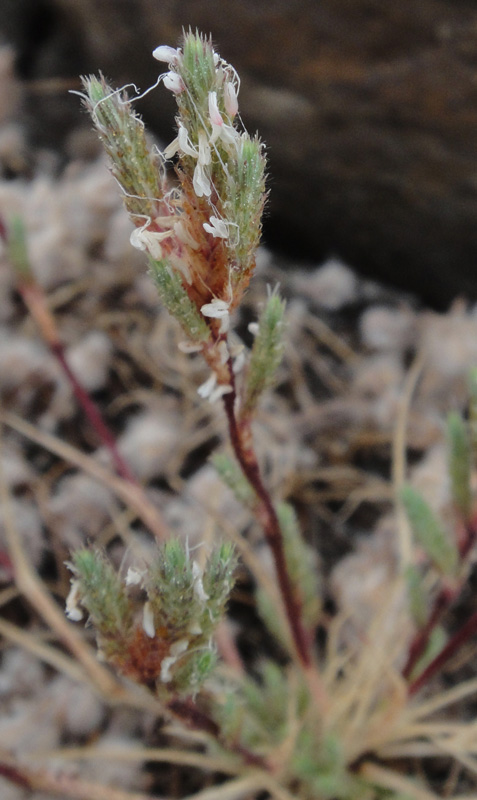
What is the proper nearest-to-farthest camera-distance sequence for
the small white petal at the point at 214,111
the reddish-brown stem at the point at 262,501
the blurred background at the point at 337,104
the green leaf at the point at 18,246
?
the small white petal at the point at 214,111, the reddish-brown stem at the point at 262,501, the green leaf at the point at 18,246, the blurred background at the point at 337,104

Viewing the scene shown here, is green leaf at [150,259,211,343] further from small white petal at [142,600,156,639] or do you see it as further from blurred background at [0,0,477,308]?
blurred background at [0,0,477,308]

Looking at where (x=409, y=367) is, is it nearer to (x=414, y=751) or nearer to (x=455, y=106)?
(x=455, y=106)

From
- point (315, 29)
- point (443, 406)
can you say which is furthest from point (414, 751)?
point (315, 29)

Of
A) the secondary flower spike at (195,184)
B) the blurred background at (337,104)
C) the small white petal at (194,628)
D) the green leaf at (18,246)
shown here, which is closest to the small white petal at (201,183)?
the secondary flower spike at (195,184)

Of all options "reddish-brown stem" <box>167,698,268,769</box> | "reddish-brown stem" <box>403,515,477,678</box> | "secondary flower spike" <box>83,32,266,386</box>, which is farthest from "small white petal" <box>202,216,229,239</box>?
"reddish-brown stem" <box>403,515,477,678</box>

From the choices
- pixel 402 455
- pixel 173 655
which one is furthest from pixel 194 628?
pixel 402 455

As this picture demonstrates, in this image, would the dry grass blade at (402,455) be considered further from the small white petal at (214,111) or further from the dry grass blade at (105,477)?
the small white petal at (214,111)

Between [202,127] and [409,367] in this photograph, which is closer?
[202,127]

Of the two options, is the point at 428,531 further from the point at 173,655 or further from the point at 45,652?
the point at 45,652
